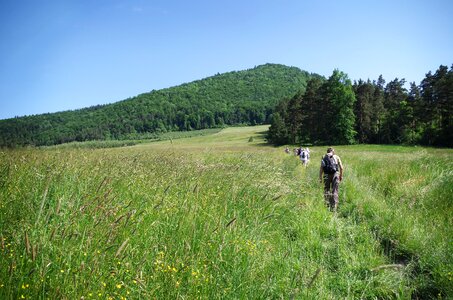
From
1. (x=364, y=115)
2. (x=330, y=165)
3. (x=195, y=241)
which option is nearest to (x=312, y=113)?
(x=364, y=115)

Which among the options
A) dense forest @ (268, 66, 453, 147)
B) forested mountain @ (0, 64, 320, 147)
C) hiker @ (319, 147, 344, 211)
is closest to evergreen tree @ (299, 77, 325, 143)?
dense forest @ (268, 66, 453, 147)

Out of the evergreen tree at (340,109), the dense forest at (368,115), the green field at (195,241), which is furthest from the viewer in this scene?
the evergreen tree at (340,109)

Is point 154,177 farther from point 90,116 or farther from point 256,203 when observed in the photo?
point 90,116

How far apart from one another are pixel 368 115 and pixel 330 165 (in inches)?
2221

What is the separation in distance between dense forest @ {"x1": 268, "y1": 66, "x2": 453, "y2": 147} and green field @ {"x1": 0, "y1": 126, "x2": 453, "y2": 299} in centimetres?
4937

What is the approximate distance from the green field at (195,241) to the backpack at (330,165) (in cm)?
195

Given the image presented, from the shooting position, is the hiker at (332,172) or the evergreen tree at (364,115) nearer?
the hiker at (332,172)

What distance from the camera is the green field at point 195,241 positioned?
226cm

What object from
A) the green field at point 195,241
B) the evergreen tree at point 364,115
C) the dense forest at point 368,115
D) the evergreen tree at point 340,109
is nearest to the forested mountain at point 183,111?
the dense forest at point 368,115

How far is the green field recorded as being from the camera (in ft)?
7.40

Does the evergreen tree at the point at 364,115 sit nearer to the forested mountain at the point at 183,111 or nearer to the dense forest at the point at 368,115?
the dense forest at the point at 368,115

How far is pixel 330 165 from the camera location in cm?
922

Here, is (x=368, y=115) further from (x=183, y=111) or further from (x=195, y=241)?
(x=183, y=111)

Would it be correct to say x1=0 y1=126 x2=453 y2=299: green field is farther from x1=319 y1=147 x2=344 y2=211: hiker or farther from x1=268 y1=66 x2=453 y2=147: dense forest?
x1=268 y1=66 x2=453 y2=147: dense forest
